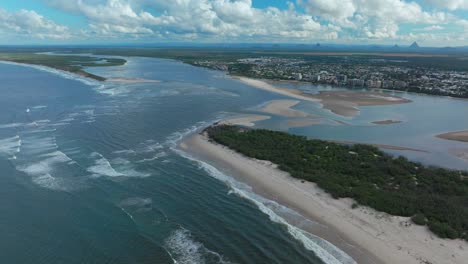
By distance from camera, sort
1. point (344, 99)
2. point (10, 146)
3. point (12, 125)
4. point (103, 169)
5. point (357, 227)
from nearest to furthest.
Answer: point (357, 227), point (103, 169), point (10, 146), point (12, 125), point (344, 99)

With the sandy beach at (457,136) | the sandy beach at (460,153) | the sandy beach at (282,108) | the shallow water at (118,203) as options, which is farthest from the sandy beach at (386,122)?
the shallow water at (118,203)

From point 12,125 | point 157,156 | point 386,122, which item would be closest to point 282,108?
point 386,122

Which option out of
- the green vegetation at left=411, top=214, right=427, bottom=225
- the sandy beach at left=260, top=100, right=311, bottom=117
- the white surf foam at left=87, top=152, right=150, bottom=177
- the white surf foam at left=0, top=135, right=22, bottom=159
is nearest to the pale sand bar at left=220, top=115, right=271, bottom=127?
the sandy beach at left=260, top=100, right=311, bottom=117

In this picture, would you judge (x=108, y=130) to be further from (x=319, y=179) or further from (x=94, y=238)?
(x=319, y=179)

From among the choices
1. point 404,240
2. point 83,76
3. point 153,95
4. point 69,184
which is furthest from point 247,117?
point 83,76

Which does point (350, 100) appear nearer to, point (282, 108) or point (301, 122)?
point (282, 108)

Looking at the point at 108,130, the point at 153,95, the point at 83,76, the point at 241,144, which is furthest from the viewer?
the point at 83,76
